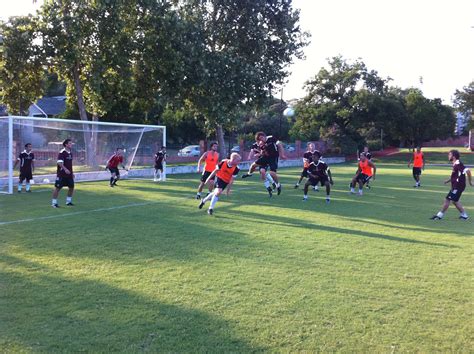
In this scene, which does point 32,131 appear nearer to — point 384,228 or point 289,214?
point 289,214

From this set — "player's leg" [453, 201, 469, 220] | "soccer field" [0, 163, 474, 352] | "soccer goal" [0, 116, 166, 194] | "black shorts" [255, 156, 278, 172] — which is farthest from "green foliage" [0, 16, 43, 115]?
"player's leg" [453, 201, 469, 220]

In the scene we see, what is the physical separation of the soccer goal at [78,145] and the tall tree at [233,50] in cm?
393

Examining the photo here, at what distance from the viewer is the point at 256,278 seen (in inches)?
234

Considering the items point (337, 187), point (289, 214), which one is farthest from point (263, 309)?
point (337, 187)

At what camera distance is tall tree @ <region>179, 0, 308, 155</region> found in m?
24.3

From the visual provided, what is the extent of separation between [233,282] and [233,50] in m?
22.9

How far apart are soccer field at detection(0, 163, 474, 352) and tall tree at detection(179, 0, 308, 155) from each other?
1452 centimetres

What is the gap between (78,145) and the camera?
18.9m

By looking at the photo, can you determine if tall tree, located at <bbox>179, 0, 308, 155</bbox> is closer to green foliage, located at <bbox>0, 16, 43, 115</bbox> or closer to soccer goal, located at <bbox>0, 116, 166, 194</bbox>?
soccer goal, located at <bbox>0, 116, 166, 194</bbox>

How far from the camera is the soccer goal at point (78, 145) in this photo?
632 inches

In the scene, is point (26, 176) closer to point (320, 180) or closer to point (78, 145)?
point (78, 145)

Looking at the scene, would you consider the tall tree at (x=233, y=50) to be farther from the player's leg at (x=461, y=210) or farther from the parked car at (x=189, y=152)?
the player's leg at (x=461, y=210)

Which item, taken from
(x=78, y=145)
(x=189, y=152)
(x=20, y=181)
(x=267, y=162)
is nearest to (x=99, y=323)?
(x=267, y=162)

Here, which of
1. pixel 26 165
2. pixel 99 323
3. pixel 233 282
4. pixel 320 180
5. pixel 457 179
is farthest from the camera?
pixel 26 165
